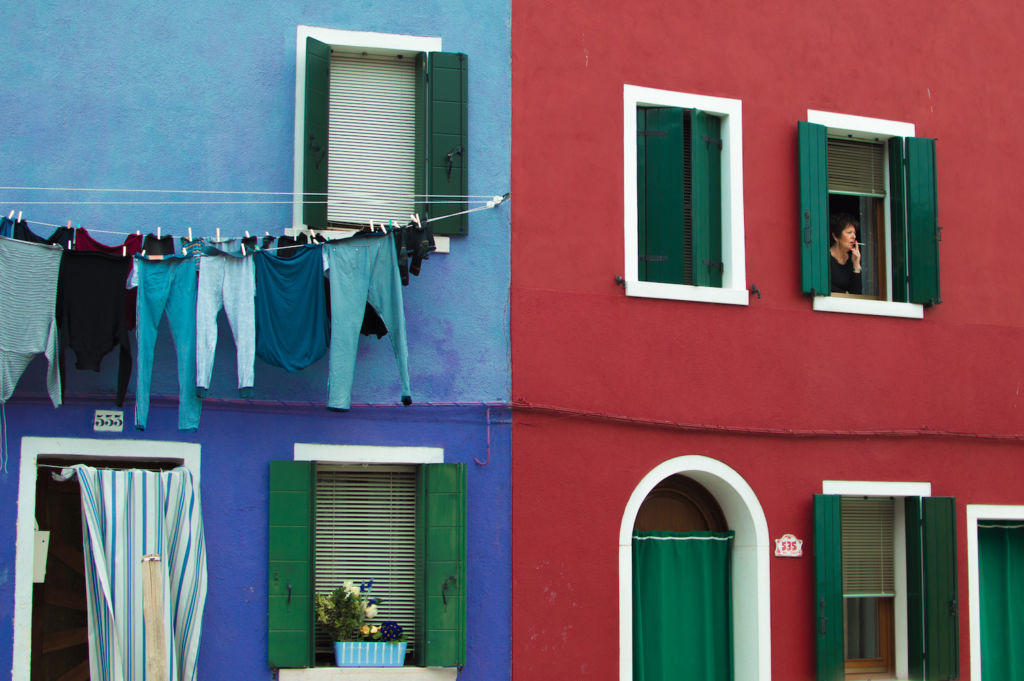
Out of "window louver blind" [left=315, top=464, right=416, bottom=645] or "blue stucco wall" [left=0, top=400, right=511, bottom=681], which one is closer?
"blue stucco wall" [left=0, top=400, right=511, bottom=681]

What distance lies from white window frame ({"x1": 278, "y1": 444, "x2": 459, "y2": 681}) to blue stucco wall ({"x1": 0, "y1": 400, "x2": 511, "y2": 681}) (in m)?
0.06

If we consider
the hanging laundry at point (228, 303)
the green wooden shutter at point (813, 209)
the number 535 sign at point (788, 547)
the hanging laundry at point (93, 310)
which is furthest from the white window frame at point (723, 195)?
the hanging laundry at point (93, 310)

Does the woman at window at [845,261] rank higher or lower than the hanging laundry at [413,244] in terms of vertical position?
higher

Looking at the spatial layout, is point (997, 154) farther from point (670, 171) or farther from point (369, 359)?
point (369, 359)

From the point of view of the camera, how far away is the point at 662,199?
1093 centimetres

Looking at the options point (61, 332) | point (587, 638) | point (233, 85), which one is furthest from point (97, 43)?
point (587, 638)

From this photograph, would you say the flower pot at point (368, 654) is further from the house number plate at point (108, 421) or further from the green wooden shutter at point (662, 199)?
the green wooden shutter at point (662, 199)

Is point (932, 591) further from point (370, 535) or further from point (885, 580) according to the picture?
point (370, 535)

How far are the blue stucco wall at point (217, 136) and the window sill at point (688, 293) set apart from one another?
110 centimetres

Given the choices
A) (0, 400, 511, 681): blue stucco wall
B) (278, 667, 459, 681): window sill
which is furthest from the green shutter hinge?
(278, 667, 459, 681): window sill

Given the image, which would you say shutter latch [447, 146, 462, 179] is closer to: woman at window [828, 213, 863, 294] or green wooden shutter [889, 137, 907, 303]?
woman at window [828, 213, 863, 294]

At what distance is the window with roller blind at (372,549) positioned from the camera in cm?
948

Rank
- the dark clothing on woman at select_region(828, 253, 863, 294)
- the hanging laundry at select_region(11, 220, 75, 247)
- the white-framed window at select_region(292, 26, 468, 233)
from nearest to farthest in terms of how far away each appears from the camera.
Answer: the hanging laundry at select_region(11, 220, 75, 247)
the white-framed window at select_region(292, 26, 468, 233)
the dark clothing on woman at select_region(828, 253, 863, 294)

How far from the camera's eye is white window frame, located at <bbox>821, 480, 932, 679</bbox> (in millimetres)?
11117
